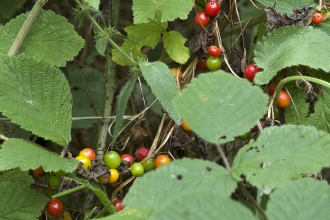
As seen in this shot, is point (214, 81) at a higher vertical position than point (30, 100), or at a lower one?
higher

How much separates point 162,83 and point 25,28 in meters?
0.58

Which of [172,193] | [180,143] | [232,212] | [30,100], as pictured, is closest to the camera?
[232,212]

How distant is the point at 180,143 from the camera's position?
5.82 ft

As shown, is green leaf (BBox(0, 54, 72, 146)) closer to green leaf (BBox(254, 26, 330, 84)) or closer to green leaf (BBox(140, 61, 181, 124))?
green leaf (BBox(140, 61, 181, 124))

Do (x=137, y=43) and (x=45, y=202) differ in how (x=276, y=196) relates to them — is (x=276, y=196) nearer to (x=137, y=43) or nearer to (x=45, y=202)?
(x=45, y=202)

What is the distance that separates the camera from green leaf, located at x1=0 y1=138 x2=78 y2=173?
138cm

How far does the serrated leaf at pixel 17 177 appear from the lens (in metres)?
1.69

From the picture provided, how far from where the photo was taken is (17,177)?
1.70 metres

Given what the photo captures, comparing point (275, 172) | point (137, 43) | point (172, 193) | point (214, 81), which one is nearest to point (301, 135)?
point (275, 172)

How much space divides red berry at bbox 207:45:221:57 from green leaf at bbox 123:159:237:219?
796 mm

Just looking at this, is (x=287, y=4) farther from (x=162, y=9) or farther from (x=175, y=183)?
(x=175, y=183)

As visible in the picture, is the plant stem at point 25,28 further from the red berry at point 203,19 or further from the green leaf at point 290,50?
the green leaf at point 290,50

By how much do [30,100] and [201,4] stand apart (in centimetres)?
80

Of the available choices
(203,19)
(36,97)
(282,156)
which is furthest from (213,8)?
(282,156)
